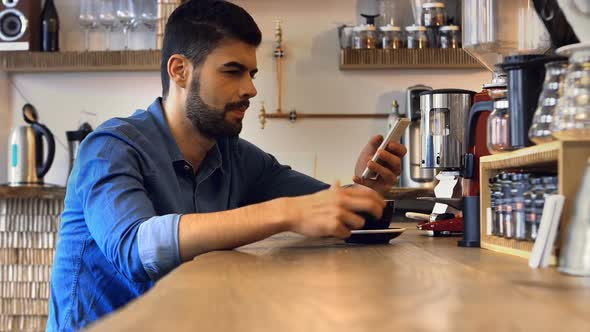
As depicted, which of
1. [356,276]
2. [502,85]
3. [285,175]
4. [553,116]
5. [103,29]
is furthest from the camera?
[103,29]

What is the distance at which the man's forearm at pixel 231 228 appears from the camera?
1.43 meters

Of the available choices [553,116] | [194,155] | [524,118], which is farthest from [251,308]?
[194,155]

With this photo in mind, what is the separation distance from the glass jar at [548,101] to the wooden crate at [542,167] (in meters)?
0.02

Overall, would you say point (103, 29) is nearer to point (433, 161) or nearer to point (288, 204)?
point (433, 161)

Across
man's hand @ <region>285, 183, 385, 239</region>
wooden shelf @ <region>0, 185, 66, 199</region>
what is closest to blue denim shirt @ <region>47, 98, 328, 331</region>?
man's hand @ <region>285, 183, 385, 239</region>

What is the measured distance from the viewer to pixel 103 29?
A: 456 centimetres

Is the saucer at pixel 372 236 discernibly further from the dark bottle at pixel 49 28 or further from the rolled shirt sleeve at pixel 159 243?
the dark bottle at pixel 49 28

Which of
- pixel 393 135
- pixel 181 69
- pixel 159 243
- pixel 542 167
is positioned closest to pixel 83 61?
pixel 181 69

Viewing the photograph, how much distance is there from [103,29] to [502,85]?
10.8ft

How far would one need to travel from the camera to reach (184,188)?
6.63 ft

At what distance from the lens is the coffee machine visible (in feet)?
13.5

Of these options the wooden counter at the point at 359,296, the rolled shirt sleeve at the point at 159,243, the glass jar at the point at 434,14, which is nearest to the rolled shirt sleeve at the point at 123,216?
the rolled shirt sleeve at the point at 159,243

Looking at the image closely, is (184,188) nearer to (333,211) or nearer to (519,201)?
(333,211)

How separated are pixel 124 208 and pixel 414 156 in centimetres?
270
